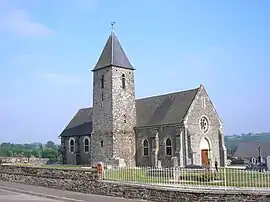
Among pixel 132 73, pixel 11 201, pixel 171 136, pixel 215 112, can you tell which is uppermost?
pixel 132 73

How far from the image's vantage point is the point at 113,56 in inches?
1758

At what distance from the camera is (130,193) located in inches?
804

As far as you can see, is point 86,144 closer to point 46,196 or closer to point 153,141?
point 153,141

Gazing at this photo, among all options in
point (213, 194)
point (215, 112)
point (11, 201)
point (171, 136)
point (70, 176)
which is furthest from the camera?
point (215, 112)

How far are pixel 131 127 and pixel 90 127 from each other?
7194mm

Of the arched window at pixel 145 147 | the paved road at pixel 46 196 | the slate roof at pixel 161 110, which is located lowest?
the paved road at pixel 46 196

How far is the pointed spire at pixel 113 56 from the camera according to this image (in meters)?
44.4

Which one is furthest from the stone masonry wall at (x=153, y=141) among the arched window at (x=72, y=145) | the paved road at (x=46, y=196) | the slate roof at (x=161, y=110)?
the paved road at (x=46, y=196)

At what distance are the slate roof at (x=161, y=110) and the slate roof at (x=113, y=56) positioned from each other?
495cm

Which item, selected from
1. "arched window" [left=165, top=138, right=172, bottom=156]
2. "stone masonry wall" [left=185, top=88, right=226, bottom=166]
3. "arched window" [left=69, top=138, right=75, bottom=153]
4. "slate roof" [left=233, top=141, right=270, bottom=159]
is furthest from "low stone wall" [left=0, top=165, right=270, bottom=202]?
"slate roof" [left=233, top=141, right=270, bottom=159]

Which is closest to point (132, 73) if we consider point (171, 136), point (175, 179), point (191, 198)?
point (171, 136)

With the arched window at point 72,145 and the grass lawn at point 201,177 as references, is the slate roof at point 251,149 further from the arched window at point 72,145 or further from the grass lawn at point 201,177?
the grass lawn at point 201,177

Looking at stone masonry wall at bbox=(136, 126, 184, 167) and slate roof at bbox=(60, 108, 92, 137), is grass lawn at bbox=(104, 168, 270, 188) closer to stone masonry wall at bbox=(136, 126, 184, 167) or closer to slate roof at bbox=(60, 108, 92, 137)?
stone masonry wall at bbox=(136, 126, 184, 167)

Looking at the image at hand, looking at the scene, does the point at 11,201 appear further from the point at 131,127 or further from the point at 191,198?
the point at 131,127
